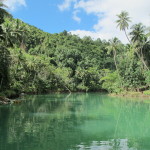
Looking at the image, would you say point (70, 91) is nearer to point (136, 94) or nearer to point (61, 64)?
point (61, 64)

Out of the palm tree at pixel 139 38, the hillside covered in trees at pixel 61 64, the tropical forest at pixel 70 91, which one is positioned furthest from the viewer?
the palm tree at pixel 139 38

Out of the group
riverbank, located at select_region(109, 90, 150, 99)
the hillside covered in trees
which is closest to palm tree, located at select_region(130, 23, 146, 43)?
the hillside covered in trees

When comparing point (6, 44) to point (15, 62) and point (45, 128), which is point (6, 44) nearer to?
point (15, 62)

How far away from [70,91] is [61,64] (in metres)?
11.9

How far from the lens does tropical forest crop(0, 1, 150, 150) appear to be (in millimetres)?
11383

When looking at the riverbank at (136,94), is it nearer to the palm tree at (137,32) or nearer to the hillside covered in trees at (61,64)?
the hillside covered in trees at (61,64)

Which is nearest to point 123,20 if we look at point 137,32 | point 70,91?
point 137,32

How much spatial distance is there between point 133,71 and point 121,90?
5.50 meters

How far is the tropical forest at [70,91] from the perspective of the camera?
1138 centimetres

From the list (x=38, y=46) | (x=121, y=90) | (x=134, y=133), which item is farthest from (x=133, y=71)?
(x=38, y=46)

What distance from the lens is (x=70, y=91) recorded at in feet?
217

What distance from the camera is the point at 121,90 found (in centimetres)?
4884

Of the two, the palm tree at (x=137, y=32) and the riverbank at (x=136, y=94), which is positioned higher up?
the palm tree at (x=137, y=32)

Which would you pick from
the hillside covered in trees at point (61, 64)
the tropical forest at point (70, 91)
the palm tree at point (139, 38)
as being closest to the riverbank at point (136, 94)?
the tropical forest at point (70, 91)
